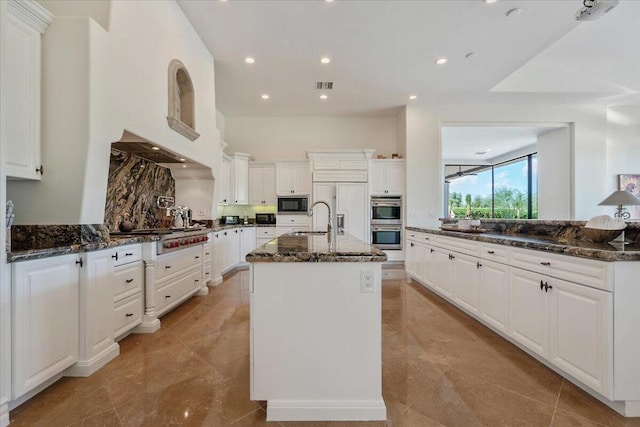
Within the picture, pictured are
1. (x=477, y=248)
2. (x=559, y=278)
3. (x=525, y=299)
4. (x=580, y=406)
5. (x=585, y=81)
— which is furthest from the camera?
(x=585, y=81)

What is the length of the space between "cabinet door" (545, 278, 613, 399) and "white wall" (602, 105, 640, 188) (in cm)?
550

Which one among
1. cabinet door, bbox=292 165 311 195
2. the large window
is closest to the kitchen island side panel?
cabinet door, bbox=292 165 311 195

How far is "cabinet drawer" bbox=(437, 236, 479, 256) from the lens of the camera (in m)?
2.80

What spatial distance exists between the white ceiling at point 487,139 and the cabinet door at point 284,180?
354cm

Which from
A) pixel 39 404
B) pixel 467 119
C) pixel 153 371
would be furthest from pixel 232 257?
pixel 467 119

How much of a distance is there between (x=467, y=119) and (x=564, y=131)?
2.02 metres

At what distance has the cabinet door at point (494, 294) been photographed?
234cm

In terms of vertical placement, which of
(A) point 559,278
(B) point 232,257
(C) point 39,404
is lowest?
(C) point 39,404

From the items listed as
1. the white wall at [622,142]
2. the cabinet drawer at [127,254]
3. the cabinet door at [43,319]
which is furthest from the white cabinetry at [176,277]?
the white wall at [622,142]

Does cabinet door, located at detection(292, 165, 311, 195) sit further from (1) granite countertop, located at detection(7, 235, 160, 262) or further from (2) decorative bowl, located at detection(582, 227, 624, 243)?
(2) decorative bowl, located at detection(582, 227, 624, 243)

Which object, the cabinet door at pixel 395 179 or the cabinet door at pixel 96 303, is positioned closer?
the cabinet door at pixel 96 303

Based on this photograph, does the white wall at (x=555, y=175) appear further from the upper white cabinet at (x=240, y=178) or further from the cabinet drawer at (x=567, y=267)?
the upper white cabinet at (x=240, y=178)

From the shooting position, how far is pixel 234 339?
2475 mm

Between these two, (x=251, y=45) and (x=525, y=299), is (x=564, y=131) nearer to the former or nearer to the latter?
(x=525, y=299)
